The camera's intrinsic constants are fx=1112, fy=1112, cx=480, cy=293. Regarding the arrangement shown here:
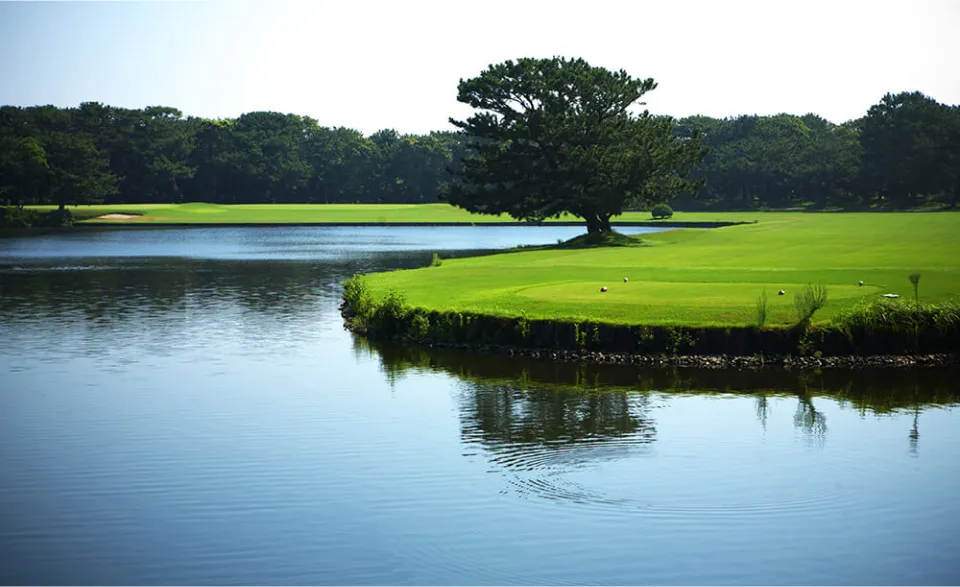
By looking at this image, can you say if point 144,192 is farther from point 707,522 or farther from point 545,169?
point 707,522

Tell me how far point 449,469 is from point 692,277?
28020 mm

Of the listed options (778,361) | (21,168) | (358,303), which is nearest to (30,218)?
(21,168)

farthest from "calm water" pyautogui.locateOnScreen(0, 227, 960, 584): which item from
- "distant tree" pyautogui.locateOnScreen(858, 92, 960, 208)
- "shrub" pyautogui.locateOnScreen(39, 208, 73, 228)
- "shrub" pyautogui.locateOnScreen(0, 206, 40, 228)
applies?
"distant tree" pyautogui.locateOnScreen(858, 92, 960, 208)

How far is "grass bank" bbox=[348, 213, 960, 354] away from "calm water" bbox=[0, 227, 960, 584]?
1.60 meters

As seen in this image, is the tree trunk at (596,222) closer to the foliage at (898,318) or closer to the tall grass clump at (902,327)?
the foliage at (898,318)

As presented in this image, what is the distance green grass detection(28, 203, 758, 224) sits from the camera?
155000 mm

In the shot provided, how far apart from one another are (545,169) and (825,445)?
2300 inches

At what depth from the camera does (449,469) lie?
20062 millimetres

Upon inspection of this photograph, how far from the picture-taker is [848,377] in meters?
29.3

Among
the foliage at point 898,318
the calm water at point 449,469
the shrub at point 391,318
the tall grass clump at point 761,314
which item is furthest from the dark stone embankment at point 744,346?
the shrub at point 391,318

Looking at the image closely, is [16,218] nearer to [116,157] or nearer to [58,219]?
[58,219]

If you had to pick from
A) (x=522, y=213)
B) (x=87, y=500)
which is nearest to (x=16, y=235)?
(x=522, y=213)

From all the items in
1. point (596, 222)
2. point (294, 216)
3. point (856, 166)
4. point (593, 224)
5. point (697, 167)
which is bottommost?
point (593, 224)

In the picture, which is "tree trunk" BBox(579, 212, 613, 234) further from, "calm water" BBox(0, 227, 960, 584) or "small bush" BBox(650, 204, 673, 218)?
"small bush" BBox(650, 204, 673, 218)
